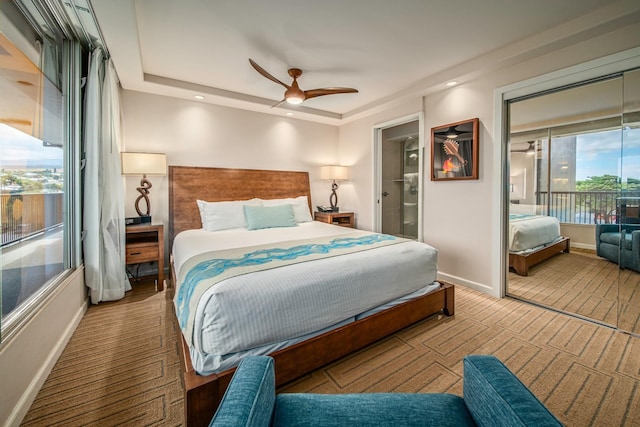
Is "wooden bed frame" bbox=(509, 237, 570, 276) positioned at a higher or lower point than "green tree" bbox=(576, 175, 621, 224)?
lower

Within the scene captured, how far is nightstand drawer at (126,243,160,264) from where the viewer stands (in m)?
3.12

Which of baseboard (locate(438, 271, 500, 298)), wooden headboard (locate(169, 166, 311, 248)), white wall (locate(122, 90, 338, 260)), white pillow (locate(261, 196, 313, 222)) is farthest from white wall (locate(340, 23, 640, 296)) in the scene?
wooden headboard (locate(169, 166, 311, 248))

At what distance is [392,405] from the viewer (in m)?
0.97

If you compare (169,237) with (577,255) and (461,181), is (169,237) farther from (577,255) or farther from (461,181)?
(577,255)

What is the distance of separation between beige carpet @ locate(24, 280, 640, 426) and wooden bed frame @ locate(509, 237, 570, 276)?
3.48ft

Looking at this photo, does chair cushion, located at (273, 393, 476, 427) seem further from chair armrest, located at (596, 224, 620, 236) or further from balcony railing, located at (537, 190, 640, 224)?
chair armrest, located at (596, 224, 620, 236)

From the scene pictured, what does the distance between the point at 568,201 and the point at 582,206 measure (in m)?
0.15

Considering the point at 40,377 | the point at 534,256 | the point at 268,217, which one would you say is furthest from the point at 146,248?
the point at 534,256

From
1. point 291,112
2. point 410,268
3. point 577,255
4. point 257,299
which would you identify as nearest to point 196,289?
point 257,299

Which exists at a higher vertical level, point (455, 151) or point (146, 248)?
point (455, 151)

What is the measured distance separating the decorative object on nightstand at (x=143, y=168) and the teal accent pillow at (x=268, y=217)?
116 cm

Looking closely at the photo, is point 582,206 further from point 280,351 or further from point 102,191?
point 102,191

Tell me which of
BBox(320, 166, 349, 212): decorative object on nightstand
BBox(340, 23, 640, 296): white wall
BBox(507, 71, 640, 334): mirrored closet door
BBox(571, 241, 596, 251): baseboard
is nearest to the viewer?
BBox(340, 23, 640, 296): white wall

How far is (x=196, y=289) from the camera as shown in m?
1.61
